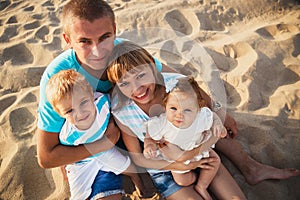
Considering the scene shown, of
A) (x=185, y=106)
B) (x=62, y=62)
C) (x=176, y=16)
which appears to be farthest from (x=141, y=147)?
(x=176, y=16)

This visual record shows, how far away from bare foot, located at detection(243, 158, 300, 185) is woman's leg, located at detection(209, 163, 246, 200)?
177 mm

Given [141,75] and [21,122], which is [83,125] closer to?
[141,75]

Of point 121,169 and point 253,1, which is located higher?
point 253,1

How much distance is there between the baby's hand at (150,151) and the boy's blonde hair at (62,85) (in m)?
0.45

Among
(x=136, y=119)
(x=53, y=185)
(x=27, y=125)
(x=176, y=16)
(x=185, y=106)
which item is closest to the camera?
(x=185, y=106)

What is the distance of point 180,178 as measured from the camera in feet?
5.71

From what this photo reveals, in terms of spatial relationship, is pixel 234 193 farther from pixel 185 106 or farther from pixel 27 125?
pixel 27 125

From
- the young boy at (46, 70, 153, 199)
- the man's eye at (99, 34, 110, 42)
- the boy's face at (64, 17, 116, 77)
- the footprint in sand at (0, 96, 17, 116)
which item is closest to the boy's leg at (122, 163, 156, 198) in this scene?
the young boy at (46, 70, 153, 199)

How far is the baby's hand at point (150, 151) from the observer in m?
1.67

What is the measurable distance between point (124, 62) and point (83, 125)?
43 cm

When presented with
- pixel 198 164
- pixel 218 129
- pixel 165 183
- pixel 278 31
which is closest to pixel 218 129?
pixel 218 129

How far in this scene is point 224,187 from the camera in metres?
1.75

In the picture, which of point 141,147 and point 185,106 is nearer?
point 185,106

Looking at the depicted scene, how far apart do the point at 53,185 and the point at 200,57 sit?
66.5 inches
